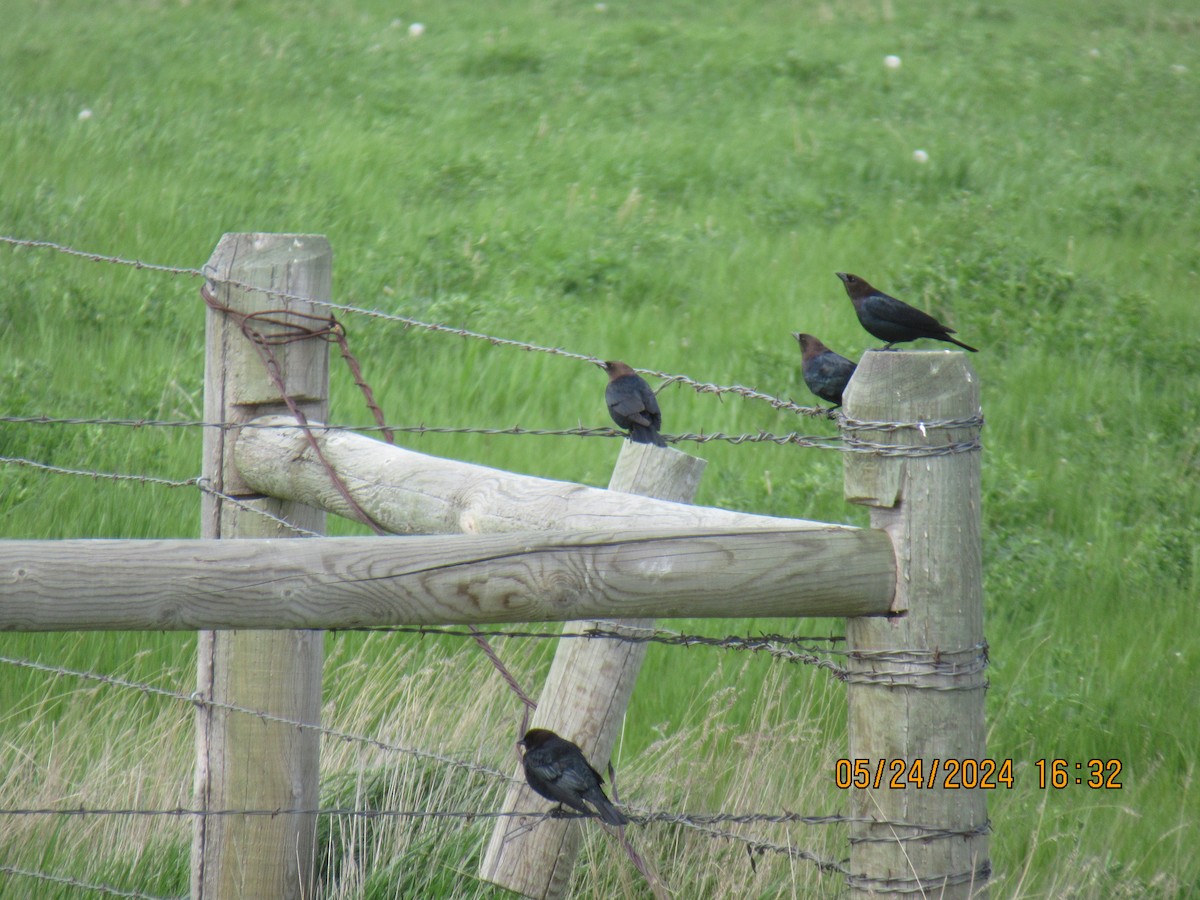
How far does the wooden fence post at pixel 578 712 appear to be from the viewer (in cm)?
269

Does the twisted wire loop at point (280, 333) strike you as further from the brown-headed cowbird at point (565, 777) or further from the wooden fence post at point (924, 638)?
the wooden fence post at point (924, 638)

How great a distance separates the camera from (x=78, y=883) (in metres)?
2.96

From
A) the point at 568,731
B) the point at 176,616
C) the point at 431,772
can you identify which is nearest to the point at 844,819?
the point at 568,731

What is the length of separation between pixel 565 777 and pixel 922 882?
751 mm

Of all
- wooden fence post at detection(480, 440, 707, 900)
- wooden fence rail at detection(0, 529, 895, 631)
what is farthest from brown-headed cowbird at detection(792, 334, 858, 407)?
wooden fence rail at detection(0, 529, 895, 631)

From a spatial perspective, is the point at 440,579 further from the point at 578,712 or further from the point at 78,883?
the point at 78,883

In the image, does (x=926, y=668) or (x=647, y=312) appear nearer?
(x=926, y=668)

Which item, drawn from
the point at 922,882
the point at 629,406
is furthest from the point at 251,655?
the point at 922,882

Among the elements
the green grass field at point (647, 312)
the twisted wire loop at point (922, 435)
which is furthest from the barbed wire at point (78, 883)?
the twisted wire loop at point (922, 435)

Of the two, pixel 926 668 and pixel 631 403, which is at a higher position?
pixel 926 668

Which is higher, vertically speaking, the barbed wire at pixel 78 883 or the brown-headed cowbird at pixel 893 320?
the brown-headed cowbird at pixel 893 320

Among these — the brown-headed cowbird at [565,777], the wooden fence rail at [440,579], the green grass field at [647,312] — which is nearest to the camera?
the wooden fence rail at [440,579]

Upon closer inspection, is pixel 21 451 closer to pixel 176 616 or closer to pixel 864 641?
pixel 176 616

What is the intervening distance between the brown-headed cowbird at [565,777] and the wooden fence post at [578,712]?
7.0 inches
